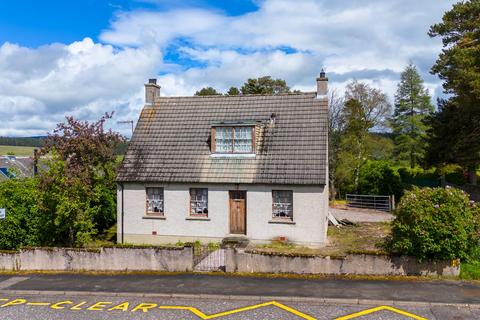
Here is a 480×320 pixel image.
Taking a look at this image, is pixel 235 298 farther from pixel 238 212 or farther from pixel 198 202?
pixel 198 202

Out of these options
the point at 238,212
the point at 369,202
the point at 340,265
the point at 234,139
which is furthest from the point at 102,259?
the point at 369,202

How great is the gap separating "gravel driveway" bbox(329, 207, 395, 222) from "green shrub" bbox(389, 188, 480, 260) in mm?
14736

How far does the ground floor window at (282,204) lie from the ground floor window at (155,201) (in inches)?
243

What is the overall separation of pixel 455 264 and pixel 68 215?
53.9 ft

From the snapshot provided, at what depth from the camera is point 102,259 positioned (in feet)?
58.1

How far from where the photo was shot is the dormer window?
77.6ft

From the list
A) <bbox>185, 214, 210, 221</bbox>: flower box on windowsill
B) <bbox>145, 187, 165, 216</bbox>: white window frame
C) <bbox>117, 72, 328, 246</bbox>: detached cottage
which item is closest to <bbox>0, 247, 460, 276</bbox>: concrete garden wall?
<bbox>185, 214, 210, 221</bbox>: flower box on windowsill

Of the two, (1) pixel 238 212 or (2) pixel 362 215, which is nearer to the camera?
(1) pixel 238 212

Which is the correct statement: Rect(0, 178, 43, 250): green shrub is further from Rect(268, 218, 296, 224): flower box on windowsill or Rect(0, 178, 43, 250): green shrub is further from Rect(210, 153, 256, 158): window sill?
Rect(268, 218, 296, 224): flower box on windowsill

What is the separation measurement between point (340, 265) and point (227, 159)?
31.9 feet

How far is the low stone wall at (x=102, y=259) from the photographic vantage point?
1716 cm

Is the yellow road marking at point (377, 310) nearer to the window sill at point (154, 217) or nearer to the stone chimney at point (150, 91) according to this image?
the window sill at point (154, 217)

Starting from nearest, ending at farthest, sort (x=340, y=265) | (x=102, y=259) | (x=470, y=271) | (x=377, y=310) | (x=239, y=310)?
(x=377, y=310)
(x=239, y=310)
(x=470, y=271)
(x=340, y=265)
(x=102, y=259)

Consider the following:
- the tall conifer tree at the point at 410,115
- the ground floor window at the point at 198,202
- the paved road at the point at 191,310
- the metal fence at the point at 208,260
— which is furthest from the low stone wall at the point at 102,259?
the tall conifer tree at the point at 410,115
